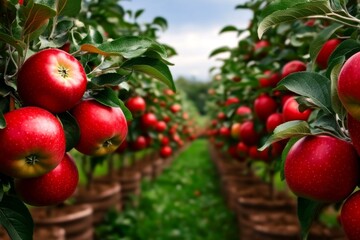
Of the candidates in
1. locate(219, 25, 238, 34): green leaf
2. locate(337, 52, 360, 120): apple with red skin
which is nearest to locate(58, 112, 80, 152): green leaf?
locate(337, 52, 360, 120): apple with red skin

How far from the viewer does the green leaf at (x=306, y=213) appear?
3.89ft

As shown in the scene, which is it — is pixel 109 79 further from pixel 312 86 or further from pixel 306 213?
pixel 306 213

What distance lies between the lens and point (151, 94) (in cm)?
367

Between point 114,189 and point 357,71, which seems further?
point 114,189

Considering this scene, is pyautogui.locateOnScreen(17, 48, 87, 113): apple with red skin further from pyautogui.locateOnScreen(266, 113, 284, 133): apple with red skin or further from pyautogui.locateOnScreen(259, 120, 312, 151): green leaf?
pyautogui.locateOnScreen(266, 113, 284, 133): apple with red skin

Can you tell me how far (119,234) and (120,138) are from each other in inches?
168

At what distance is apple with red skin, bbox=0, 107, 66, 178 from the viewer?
3.15ft

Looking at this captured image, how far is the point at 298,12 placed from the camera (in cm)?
112

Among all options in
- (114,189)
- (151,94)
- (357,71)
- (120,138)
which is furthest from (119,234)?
(357,71)

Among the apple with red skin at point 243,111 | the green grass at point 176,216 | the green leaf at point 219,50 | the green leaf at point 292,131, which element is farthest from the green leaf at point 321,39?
the green grass at point 176,216

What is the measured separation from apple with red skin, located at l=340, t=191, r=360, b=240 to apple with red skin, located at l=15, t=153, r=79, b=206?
690mm

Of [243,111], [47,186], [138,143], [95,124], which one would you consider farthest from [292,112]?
[138,143]

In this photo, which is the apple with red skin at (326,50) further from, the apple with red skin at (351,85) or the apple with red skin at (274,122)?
the apple with red skin at (351,85)

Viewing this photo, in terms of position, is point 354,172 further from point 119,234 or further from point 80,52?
point 119,234
